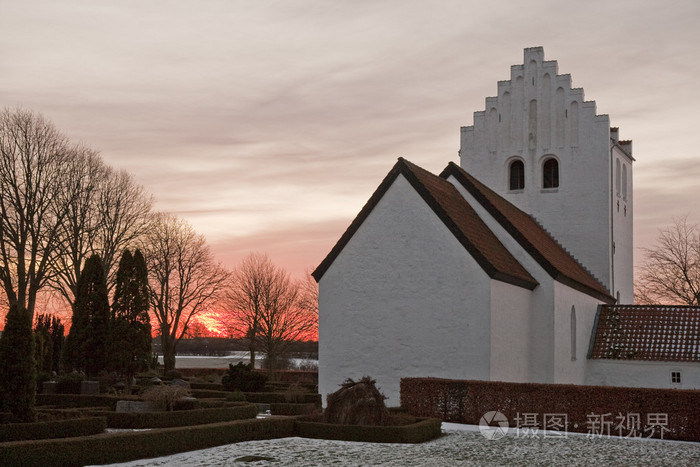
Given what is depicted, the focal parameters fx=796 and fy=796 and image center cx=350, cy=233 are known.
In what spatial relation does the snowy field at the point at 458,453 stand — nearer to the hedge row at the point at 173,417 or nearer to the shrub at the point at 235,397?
the hedge row at the point at 173,417

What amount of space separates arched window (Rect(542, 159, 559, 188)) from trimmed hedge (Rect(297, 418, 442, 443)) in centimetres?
1834

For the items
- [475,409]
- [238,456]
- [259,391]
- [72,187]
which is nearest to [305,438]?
[238,456]

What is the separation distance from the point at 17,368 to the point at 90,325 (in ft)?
47.8

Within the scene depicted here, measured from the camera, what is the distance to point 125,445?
14.1m

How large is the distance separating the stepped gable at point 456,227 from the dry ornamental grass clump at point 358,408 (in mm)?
5942

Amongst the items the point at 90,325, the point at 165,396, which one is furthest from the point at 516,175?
the point at 165,396

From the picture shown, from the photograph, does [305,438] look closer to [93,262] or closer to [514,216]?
[514,216]

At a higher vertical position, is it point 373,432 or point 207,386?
point 373,432

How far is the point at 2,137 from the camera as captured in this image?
3603cm

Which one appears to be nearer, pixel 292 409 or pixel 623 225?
pixel 292 409

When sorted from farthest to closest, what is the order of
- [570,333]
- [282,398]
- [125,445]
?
[570,333] → [282,398] → [125,445]

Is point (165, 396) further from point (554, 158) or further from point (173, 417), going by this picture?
point (554, 158)

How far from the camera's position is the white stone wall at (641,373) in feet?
88.0

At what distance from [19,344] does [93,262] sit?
14.7m
